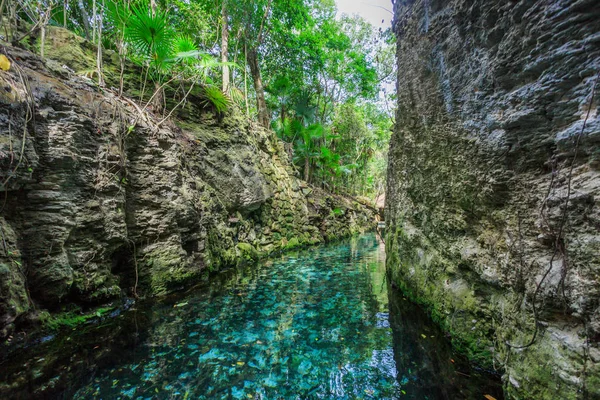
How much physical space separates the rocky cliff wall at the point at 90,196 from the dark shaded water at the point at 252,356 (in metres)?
0.65

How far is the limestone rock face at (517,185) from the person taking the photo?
1.64m

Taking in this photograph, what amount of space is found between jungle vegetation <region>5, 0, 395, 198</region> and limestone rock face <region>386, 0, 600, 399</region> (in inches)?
113

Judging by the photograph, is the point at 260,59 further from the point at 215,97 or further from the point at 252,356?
the point at 252,356

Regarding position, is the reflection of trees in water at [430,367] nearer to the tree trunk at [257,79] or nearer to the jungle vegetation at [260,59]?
the jungle vegetation at [260,59]

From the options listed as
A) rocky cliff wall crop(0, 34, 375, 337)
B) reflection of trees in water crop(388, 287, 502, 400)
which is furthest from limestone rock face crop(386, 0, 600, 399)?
rocky cliff wall crop(0, 34, 375, 337)

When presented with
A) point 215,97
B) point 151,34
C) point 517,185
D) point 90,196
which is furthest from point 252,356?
point 215,97

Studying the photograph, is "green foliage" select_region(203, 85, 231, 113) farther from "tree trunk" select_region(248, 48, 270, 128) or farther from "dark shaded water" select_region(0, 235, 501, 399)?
"dark shaded water" select_region(0, 235, 501, 399)

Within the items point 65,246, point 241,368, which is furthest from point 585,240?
point 65,246

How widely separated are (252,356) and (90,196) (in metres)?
3.41

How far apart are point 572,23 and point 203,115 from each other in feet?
28.8

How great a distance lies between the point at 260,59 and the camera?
14.4 meters

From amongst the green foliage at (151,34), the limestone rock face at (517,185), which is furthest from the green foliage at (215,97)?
the limestone rock face at (517,185)

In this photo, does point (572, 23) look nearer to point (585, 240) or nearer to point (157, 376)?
point (585, 240)

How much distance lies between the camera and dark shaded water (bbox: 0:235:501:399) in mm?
2510
